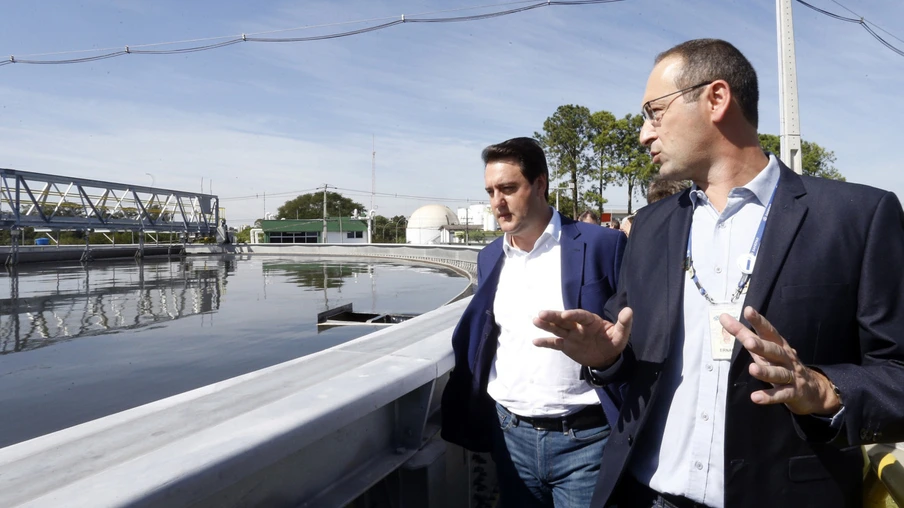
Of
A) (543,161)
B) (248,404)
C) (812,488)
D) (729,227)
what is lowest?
(812,488)

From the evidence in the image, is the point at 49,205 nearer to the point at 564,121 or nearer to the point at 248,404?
the point at 564,121

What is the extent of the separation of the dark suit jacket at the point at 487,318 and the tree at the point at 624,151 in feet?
95.2

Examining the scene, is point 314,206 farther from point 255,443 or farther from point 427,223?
point 255,443

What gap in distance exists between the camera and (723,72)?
1528mm

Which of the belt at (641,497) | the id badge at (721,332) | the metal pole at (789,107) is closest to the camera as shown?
the id badge at (721,332)

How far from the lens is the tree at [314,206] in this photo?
89062 millimetres

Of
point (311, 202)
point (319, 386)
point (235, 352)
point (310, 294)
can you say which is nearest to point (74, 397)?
point (235, 352)

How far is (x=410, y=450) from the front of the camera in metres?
2.15

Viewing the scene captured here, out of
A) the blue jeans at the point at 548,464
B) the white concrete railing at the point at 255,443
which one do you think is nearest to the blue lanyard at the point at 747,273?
the blue jeans at the point at 548,464

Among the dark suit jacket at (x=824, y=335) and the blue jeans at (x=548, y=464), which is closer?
the dark suit jacket at (x=824, y=335)

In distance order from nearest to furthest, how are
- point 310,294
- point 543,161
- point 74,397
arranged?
point 543,161, point 74,397, point 310,294

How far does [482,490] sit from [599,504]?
1.25 metres

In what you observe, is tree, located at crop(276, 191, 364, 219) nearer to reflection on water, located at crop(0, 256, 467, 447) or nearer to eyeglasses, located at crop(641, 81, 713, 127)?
reflection on water, located at crop(0, 256, 467, 447)

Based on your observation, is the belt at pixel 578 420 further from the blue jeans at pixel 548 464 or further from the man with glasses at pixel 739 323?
the man with glasses at pixel 739 323
